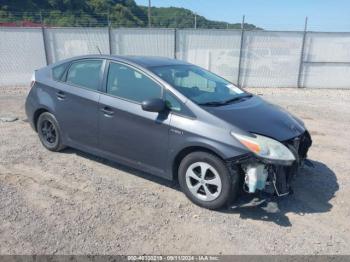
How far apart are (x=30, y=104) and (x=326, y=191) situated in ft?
14.9

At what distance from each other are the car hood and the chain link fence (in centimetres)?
898

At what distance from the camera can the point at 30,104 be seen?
5.84 metres

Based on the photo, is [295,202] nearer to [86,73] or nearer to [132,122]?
[132,122]

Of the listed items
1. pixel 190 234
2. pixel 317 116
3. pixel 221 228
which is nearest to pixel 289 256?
pixel 221 228

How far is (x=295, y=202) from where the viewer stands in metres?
4.31

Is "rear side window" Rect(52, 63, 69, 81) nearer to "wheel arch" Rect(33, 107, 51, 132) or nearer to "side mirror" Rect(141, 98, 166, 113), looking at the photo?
"wheel arch" Rect(33, 107, 51, 132)

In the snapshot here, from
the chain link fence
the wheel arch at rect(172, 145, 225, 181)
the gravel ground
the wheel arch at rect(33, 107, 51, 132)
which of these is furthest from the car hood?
the chain link fence

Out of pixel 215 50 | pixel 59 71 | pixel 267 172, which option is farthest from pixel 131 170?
pixel 215 50

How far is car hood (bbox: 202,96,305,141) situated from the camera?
157 inches

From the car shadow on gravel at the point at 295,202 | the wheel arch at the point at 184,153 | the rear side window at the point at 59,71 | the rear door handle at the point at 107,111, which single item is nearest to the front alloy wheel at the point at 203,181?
the wheel arch at the point at 184,153

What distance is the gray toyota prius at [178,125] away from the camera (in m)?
3.86

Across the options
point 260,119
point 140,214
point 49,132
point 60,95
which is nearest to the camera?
point 140,214

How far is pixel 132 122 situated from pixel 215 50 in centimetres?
957

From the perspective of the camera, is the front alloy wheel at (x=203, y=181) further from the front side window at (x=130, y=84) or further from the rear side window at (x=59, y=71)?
the rear side window at (x=59, y=71)
